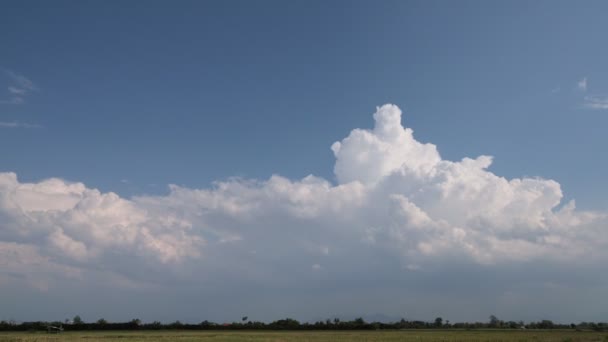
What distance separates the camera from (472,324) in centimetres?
17850

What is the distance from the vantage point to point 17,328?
12250cm

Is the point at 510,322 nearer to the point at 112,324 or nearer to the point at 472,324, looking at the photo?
the point at 472,324

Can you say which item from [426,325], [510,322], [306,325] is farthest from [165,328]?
[510,322]

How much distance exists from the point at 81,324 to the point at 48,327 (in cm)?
1477

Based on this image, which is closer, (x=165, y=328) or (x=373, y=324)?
(x=165, y=328)

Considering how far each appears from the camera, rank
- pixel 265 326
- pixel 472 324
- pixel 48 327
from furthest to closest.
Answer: pixel 472 324 < pixel 265 326 < pixel 48 327

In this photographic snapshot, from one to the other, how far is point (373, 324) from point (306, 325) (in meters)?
21.6

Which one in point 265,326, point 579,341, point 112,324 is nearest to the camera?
point 579,341

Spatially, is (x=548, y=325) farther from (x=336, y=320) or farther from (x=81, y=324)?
(x=81, y=324)

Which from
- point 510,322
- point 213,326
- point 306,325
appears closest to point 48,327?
point 213,326

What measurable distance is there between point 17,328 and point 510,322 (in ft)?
556

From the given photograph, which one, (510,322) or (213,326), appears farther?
(510,322)

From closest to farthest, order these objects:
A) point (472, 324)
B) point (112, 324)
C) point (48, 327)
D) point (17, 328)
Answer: point (48, 327) → point (17, 328) → point (112, 324) → point (472, 324)

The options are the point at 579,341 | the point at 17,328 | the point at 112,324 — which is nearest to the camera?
the point at 579,341
